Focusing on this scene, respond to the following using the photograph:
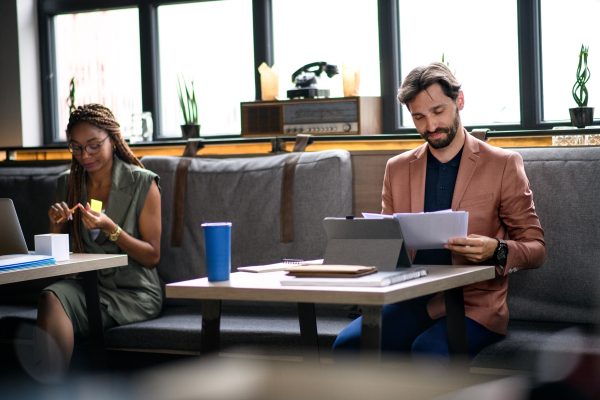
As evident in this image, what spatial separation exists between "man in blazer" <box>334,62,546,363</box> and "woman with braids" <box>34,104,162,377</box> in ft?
3.44

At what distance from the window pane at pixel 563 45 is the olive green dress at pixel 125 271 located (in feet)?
7.58

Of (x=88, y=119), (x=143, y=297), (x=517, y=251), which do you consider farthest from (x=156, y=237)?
(x=517, y=251)

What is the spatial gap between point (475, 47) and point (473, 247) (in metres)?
2.55

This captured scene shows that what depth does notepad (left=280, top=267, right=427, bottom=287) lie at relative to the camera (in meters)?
1.48

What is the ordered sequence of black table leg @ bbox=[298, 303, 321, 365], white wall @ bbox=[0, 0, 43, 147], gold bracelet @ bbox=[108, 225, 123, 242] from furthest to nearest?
white wall @ bbox=[0, 0, 43, 147], gold bracelet @ bbox=[108, 225, 123, 242], black table leg @ bbox=[298, 303, 321, 365]

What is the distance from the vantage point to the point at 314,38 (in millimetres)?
4504

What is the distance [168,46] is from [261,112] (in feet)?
4.17

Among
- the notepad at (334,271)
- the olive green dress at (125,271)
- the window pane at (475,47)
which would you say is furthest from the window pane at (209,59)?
the notepad at (334,271)

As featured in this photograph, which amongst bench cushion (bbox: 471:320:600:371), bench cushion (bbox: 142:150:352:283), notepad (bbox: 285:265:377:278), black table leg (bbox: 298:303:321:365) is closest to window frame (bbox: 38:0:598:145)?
bench cushion (bbox: 142:150:352:283)

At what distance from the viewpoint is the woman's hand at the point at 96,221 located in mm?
2465

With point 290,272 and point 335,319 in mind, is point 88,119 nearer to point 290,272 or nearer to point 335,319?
point 335,319

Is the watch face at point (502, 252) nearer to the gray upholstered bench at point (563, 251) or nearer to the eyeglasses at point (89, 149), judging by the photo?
the gray upholstered bench at point (563, 251)

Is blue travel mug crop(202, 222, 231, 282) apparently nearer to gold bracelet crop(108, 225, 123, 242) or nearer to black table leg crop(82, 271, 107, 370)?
black table leg crop(82, 271, 107, 370)

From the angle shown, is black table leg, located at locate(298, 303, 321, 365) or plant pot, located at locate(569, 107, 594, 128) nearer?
black table leg, located at locate(298, 303, 321, 365)
